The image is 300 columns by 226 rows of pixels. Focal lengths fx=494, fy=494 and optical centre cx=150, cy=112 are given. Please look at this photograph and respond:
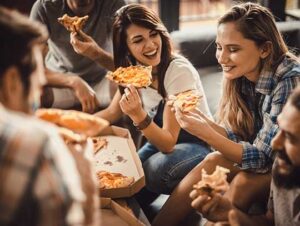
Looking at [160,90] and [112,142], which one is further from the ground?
[160,90]

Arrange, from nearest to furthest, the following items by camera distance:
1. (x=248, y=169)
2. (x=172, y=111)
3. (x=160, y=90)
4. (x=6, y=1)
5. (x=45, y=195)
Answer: (x=45, y=195) < (x=248, y=169) < (x=172, y=111) < (x=160, y=90) < (x=6, y=1)

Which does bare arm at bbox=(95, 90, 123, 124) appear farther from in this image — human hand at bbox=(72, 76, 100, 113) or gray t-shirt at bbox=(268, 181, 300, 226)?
gray t-shirt at bbox=(268, 181, 300, 226)

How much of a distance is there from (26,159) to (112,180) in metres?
1.27

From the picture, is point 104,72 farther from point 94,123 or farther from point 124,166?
point 94,123

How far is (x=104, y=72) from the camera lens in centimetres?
331

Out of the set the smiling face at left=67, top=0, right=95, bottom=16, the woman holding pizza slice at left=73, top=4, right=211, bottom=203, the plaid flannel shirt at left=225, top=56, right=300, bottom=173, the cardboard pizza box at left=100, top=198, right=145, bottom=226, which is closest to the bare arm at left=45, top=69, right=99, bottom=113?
the woman holding pizza slice at left=73, top=4, right=211, bottom=203

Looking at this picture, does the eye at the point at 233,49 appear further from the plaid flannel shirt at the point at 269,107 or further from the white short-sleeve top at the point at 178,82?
the white short-sleeve top at the point at 178,82

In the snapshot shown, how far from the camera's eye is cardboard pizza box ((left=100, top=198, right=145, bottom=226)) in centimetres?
194

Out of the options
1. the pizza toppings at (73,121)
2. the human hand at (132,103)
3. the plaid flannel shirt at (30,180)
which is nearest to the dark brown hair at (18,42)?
the plaid flannel shirt at (30,180)

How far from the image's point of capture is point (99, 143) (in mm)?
2494

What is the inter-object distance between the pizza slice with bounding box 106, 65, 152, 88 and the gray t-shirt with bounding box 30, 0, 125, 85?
0.72 meters

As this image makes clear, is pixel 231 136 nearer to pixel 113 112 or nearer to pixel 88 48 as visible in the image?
pixel 113 112

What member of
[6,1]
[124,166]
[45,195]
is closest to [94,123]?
[45,195]

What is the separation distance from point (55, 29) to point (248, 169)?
1669mm
